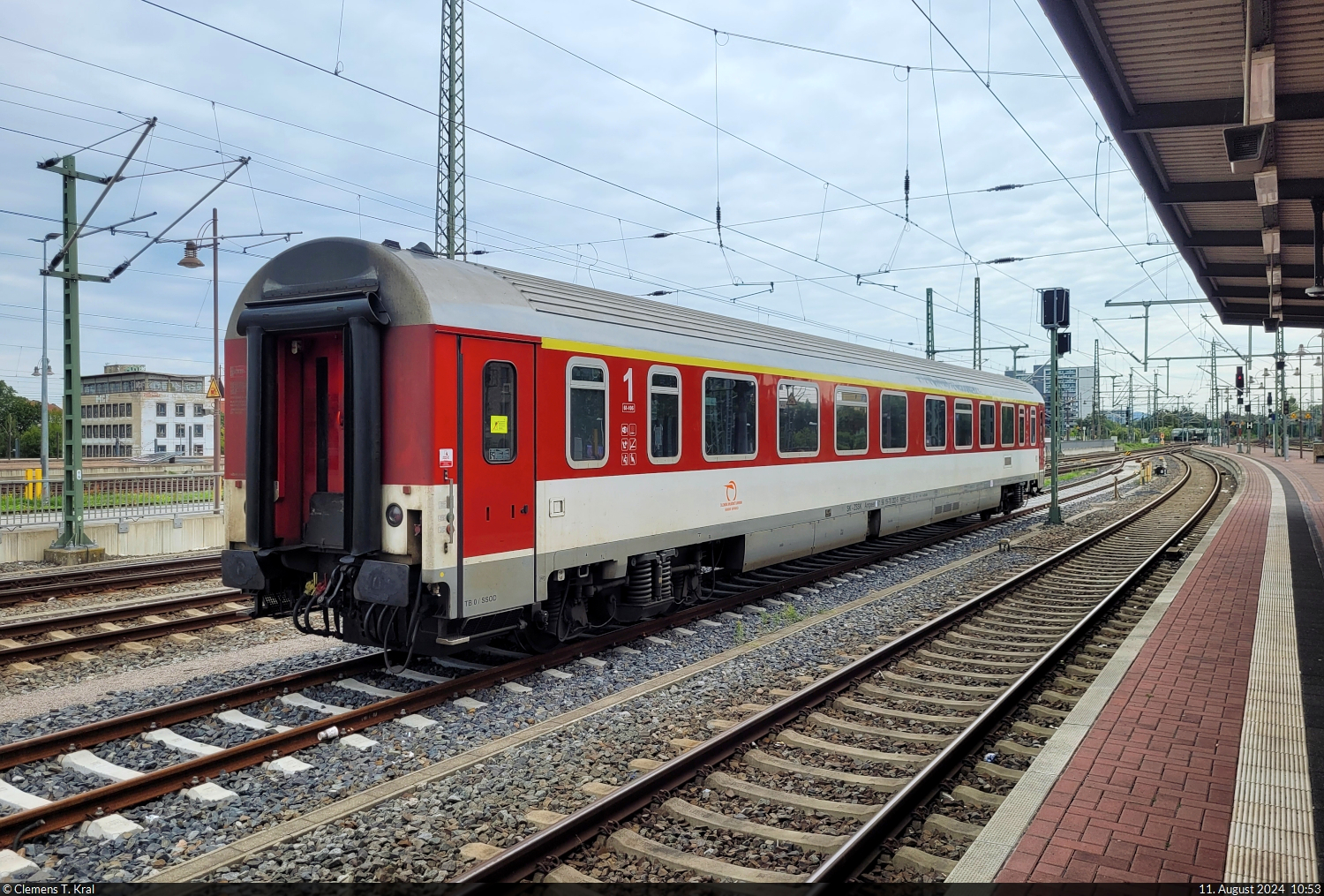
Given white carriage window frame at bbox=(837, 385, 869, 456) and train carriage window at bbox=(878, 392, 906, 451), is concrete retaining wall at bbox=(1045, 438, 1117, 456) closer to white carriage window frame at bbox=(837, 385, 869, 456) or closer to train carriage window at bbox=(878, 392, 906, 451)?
train carriage window at bbox=(878, 392, 906, 451)

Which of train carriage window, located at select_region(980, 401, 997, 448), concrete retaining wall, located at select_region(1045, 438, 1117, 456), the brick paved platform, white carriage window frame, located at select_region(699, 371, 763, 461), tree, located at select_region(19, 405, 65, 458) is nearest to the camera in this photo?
the brick paved platform

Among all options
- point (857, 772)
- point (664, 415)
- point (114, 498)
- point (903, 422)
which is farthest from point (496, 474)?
point (114, 498)

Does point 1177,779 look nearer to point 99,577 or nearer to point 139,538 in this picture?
point 99,577

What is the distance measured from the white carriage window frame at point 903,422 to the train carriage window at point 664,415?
6.12 metres

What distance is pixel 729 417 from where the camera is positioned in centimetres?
1095

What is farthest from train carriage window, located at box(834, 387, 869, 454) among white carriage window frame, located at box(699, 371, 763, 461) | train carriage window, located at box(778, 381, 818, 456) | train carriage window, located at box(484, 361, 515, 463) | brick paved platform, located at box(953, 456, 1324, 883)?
train carriage window, located at box(484, 361, 515, 463)

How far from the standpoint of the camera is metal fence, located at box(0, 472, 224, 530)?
16609mm

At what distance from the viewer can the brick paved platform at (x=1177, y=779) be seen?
14.0 feet

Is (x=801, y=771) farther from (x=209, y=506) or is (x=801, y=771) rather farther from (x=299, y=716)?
(x=209, y=506)

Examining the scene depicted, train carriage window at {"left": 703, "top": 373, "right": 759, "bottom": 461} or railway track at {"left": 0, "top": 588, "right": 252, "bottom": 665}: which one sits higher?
train carriage window at {"left": 703, "top": 373, "right": 759, "bottom": 461}

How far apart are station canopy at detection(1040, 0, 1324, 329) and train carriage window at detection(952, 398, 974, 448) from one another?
16.1 ft

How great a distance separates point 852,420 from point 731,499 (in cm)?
391

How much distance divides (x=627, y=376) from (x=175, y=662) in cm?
530

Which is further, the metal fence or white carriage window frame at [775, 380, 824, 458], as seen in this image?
the metal fence
